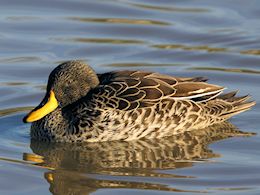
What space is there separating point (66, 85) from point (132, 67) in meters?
2.74

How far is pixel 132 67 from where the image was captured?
15484 mm

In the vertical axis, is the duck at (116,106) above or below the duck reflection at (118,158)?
above

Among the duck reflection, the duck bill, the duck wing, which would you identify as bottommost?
the duck reflection

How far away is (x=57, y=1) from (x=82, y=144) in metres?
6.40

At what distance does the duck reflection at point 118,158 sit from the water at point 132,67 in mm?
12

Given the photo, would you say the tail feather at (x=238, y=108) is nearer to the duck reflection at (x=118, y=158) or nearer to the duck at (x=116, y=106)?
the duck reflection at (x=118, y=158)

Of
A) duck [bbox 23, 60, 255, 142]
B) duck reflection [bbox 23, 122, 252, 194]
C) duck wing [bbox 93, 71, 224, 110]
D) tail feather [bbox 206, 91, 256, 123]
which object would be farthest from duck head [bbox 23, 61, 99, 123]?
tail feather [bbox 206, 91, 256, 123]

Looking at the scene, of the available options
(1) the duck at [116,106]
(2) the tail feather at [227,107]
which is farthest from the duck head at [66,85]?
(2) the tail feather at [227,107]

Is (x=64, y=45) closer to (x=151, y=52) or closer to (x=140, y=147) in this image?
(x=151, y=52)

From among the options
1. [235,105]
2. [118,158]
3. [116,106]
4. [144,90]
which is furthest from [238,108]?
[118,158]

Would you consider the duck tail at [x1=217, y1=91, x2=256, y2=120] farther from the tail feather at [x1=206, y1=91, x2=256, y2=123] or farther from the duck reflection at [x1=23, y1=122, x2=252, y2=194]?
the duck reflection at [x1=23, y1=122, x2=252, y2=194]

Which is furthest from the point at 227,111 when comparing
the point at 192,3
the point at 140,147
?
the point at 192,3

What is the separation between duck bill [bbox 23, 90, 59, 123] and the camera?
499 inches

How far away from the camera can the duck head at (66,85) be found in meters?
12.8
